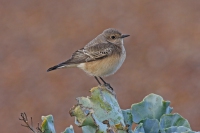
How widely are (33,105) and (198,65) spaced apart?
5.07 metres

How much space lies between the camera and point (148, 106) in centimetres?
352

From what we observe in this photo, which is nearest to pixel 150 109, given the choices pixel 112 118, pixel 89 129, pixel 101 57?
pixel 112 118

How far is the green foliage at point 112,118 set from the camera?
3104mm

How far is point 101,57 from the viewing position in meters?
6.85

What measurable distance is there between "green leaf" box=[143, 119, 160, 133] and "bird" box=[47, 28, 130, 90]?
328 cm

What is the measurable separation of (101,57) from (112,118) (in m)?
3.67

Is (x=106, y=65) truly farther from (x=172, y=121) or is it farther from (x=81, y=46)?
(x=81, y=46)

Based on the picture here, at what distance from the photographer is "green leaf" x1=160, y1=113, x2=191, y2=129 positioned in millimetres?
3320

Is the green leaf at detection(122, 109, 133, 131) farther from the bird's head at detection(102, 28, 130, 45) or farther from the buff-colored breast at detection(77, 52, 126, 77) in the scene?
the bird's head at detection(102, 28, 130, 45)

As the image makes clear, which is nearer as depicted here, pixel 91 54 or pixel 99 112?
pixel 99 112

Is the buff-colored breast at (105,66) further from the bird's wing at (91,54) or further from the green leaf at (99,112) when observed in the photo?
the green leaf at (99,112)

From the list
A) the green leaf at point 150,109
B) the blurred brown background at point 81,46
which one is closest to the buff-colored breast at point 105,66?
the green leaf at point 150,109

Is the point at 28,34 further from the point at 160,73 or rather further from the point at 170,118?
the point at 170,118

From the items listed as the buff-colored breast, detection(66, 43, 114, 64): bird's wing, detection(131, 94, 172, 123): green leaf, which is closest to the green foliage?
detection(131, 94, 172, 123): green leaf
